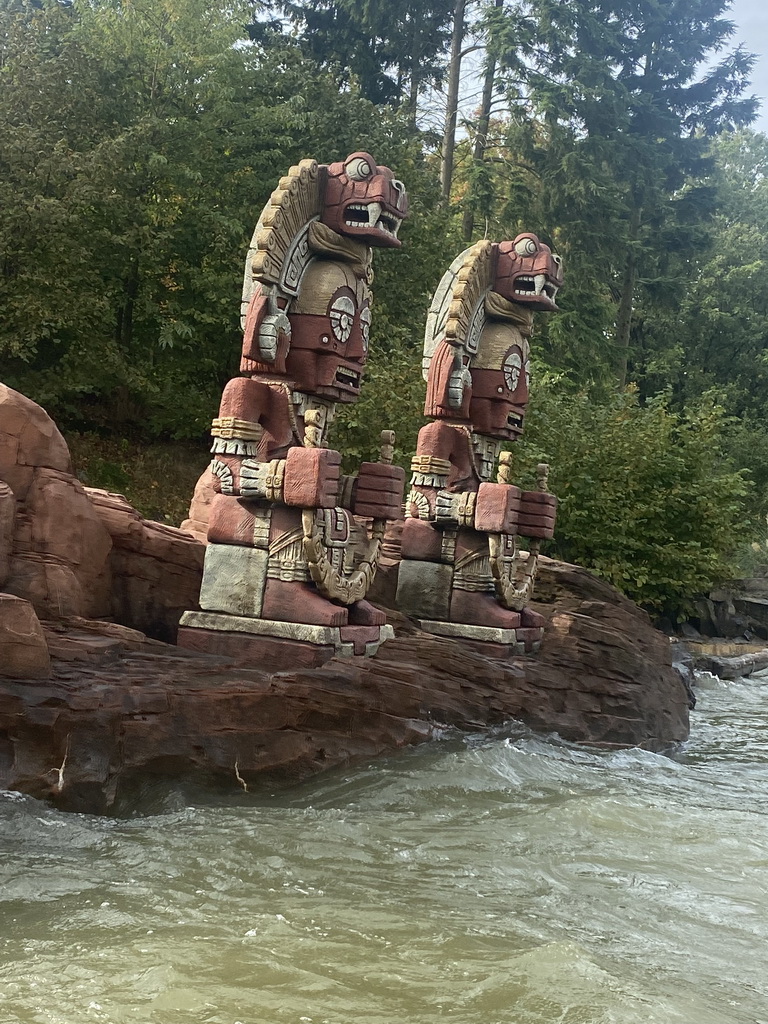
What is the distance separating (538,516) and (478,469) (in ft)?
2.17

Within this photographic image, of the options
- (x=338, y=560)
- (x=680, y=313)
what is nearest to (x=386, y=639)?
(x=338, y=560)

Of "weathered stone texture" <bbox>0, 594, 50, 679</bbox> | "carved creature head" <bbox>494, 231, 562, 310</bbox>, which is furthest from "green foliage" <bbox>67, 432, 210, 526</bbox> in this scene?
"weathered stone texture" <bbox>0, 594, 50, 679</bbox>

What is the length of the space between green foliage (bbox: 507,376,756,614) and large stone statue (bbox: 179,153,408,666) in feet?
22.8

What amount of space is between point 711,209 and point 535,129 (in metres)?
4.66

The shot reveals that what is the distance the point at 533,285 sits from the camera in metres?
8.53

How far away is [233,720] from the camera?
18.1 feet

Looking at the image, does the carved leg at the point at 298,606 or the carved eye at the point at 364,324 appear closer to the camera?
the carved leg at the point at 298,606

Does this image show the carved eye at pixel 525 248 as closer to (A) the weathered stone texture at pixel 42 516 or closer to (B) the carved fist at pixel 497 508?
(B) the carved fist at pixel 497 508

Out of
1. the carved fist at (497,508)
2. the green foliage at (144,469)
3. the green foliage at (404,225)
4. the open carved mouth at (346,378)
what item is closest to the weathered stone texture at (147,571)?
the open carved mouth at (346,378)

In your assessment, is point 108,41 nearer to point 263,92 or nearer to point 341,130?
point 263,92

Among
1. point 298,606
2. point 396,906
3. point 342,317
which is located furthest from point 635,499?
point 396,906

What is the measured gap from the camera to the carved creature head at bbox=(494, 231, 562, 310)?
335 inches

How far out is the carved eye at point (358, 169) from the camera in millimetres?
6754

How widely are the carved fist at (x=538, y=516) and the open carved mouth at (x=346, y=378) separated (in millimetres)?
1882
